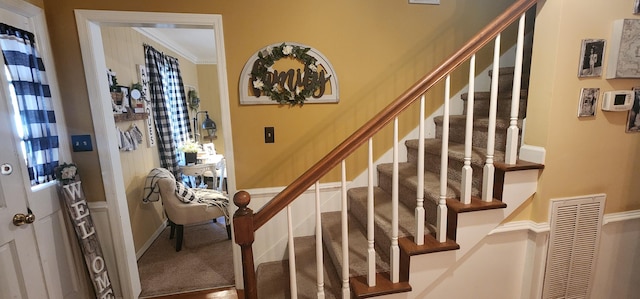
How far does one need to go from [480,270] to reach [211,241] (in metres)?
2.63

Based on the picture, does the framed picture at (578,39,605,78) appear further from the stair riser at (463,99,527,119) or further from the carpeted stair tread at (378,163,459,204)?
the carpeted stair tread at (378,163,459,204)

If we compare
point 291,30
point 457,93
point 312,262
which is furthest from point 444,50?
point 312,262

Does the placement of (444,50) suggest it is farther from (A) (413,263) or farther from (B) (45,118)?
(B) (45,118)

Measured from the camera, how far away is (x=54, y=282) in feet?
5.20

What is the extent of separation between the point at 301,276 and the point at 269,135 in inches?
39.3

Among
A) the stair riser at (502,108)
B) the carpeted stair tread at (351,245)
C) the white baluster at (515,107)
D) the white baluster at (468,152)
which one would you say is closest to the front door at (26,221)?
the carpeted stair tread at (351,245)

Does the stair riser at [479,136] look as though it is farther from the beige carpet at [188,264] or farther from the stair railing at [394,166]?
the beige carpet at [188,264]

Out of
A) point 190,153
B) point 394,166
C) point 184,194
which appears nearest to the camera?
point 394,166

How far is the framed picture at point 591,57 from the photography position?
1270 mm

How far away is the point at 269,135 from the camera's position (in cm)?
195

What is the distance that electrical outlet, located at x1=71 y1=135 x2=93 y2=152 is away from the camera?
173 cm

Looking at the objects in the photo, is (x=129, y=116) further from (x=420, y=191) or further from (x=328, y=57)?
(x=420, y=191)

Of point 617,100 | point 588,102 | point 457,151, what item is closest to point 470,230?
point 457,151

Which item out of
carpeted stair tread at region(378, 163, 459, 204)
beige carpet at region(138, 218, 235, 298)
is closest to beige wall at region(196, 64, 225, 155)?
beige carpet at region(138, 218, 235, 298)
